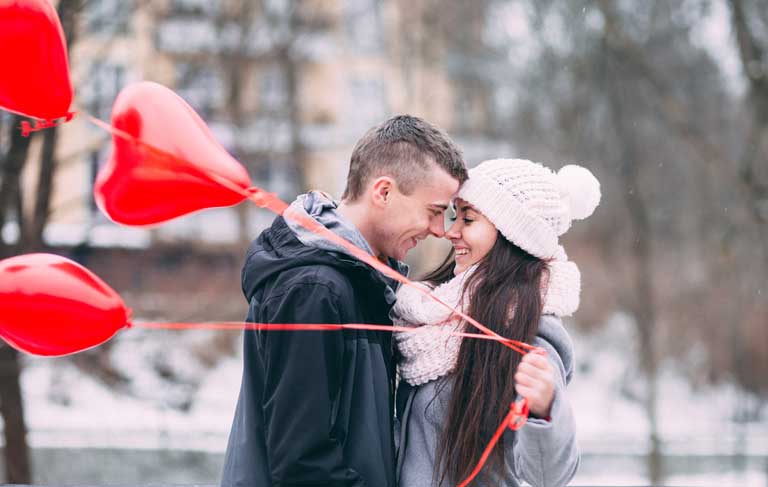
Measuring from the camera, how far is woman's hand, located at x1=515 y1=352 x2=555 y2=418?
2105 millimetres

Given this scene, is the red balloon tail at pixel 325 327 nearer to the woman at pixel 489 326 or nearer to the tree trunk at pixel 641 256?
the woman at pixel 489 326

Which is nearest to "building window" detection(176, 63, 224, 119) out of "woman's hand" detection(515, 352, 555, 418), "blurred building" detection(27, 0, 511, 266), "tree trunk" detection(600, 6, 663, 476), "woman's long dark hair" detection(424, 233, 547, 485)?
"blurred building" detection(27, 0, 511, 266)

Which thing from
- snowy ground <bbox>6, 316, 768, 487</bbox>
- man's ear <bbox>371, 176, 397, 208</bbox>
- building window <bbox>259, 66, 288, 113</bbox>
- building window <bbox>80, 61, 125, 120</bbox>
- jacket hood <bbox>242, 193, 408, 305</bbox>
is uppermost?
building window <bbox>259, 66, 288, 113</bbox>

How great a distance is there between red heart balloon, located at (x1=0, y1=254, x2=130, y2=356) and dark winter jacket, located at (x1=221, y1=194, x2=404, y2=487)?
362 mm

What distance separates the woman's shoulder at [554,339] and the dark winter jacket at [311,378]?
415 mm

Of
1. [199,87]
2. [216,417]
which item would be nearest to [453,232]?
[199,87]

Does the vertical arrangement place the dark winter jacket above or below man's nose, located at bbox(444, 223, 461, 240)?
below

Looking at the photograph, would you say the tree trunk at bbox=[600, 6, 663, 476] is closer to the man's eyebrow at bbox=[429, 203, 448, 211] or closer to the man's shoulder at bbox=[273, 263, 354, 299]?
the man's eyebrow at bbox=[429, 203, 448, 211]

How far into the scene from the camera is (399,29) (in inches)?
550

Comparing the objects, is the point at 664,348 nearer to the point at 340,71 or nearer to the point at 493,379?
the point at 340,71

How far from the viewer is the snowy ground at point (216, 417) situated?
8883 millimetres

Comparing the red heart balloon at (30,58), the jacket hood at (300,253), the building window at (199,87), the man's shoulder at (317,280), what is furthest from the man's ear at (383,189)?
the building window at (199,87)

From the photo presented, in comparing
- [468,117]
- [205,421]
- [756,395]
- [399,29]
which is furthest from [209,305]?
[468,117]

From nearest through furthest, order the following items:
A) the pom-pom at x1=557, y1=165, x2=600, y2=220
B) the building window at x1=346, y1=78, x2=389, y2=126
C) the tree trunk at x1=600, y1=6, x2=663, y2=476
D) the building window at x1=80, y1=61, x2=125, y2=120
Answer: the pom-pom at x1=557, y1=165, x2=600, y2=220 < the building window at x1=80, y1=61, x2=125, y2=120 < the tree trunk at x1=600, y1=6, x2=663, y2=476 < the building window at x1=346, y1=78, x2=389, y2=126
